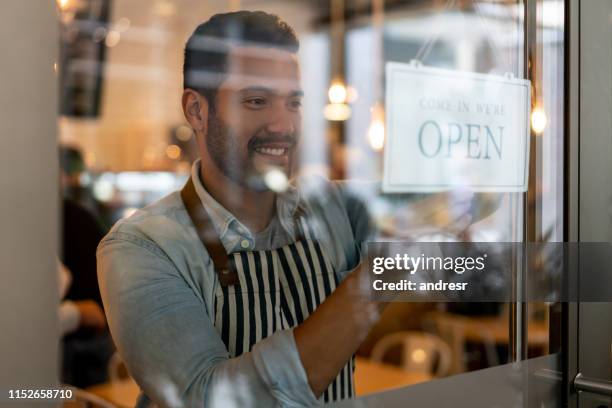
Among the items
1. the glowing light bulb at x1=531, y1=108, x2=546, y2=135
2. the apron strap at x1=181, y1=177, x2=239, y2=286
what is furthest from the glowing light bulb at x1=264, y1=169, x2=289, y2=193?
the glowing light bulb at x1=531, y1=108, x2=546, y2=135

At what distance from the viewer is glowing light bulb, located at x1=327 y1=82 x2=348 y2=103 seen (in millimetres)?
979

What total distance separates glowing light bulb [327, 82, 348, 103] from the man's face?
57 millimetres

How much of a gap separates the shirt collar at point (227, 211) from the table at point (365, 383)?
22 centimetres

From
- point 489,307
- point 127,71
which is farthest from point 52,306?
point 489,307

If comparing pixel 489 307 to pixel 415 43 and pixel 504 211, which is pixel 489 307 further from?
pixel 415 43

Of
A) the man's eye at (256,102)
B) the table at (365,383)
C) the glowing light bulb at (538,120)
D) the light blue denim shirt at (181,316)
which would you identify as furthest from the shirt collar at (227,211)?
the glowing light bulb at (538,120)

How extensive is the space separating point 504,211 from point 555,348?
0.32 metres

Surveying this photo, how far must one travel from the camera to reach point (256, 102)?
89 cm

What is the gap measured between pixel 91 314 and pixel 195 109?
0.91ft

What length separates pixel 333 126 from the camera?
3.22 ft

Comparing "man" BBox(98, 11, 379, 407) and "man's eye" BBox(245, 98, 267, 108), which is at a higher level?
"man's eye" BBox(245, 98, 267, 108)

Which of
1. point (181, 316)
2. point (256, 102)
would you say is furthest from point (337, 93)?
point (181, 316)
